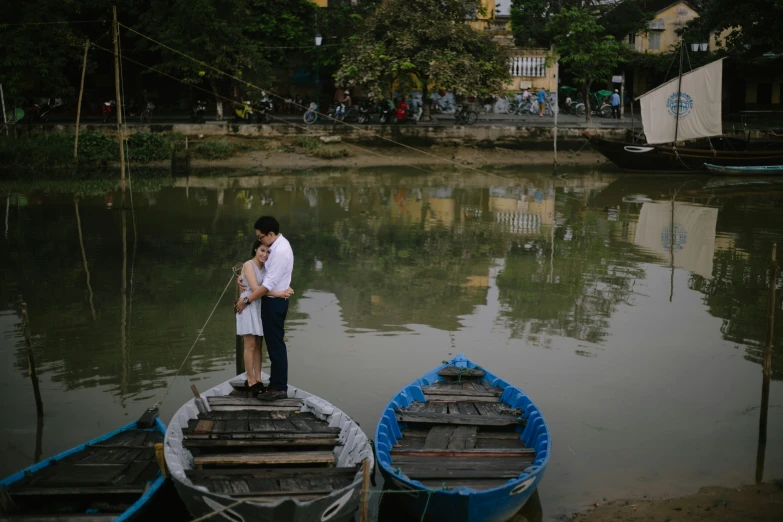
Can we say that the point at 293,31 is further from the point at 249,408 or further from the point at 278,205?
the point at 249,408

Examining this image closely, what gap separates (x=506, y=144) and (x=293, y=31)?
9736 mm

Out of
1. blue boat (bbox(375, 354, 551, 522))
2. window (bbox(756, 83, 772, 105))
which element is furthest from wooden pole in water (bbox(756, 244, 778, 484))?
window (bbox(756, 83, 772, 105))

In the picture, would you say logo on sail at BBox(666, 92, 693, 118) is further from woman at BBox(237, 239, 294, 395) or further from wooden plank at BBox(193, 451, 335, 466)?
wooden plank at BBox(193, 451, 335, 466)

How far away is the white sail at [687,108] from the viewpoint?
27094mm

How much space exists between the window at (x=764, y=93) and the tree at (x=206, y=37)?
884 inches

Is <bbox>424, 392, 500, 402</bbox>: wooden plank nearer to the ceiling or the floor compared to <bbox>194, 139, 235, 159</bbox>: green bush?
nearer to the floor

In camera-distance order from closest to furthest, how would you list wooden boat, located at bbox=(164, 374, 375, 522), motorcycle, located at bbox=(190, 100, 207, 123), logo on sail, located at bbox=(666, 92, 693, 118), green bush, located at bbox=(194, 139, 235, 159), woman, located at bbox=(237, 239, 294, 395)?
wooden boat, located at bbox=(164, 374, 375, 522) → woman, located at bbox=(237, 239, 294, 395) → logo on sail, located at bbox=(666, 92, 693, 118) → green bush, located at bbox=(194, 139, 235, 159) → motorcycle, located at bbox=(190, 100, 207, 123)

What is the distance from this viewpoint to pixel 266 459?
5.98 metres

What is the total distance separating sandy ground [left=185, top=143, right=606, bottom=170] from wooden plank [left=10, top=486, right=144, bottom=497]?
2325 cm

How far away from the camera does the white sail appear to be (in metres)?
27.1

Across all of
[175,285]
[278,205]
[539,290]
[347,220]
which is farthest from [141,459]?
[278,205]

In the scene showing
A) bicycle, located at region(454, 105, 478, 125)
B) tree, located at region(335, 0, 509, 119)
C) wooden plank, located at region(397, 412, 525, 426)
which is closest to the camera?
wooden plank, located at region(397, 412, 525, 426)

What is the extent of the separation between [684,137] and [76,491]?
1018 inches

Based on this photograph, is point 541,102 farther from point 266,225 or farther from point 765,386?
point 266,225
